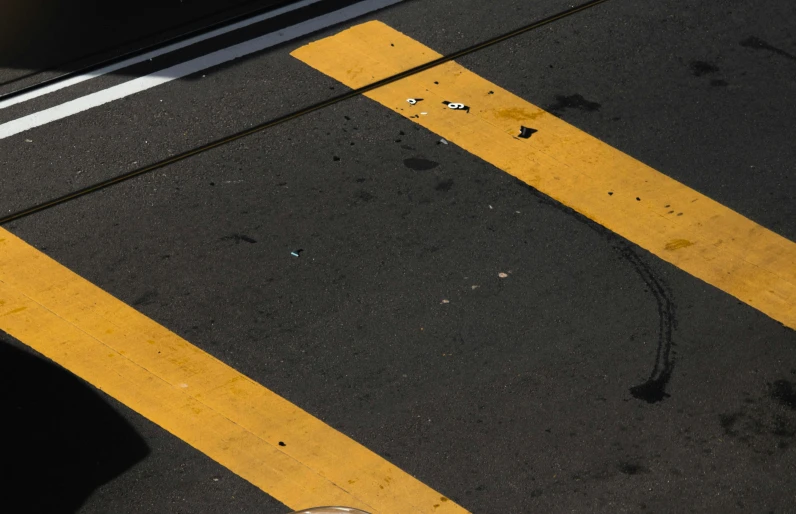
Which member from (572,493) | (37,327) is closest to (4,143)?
(37,327)

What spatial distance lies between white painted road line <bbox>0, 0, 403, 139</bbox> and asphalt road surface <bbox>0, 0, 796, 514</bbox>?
0.04m

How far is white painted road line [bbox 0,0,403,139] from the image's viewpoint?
22.3 feet

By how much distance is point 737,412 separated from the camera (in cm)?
527

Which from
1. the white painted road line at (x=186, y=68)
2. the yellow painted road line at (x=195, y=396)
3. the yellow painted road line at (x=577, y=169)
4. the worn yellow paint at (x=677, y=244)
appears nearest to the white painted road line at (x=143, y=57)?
the white painted road line at (x=186, y=68)

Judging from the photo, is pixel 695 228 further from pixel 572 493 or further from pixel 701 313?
pixel 572 493

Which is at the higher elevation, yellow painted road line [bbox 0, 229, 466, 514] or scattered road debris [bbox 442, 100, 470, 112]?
scattered road debris [bbox 442, 100, 470, 112]

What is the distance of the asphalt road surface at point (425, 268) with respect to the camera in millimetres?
4953

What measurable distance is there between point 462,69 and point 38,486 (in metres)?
4.02

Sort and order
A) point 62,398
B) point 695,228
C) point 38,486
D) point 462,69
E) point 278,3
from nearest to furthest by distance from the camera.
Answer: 1. point 38,486
2. point 62,398
3. point 695,228
4. point 462,69
5. point 278,3

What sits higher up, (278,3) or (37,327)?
(278,3)

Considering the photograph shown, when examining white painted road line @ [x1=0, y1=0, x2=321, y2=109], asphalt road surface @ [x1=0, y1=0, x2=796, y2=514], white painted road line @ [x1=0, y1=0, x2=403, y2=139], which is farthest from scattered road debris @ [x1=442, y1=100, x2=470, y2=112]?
white painted road line @ [x1=0, y1=0, x2=321, y2=109]

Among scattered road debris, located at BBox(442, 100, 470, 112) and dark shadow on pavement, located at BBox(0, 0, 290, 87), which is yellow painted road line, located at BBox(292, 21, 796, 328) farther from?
dark shadow on pavement, located at BBox(0, 0, 290, 87)

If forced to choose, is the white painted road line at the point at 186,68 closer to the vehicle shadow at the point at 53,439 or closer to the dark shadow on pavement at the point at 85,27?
the dark shadow on pavement at the point at 85,27

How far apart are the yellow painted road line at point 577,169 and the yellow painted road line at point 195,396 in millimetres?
2215
